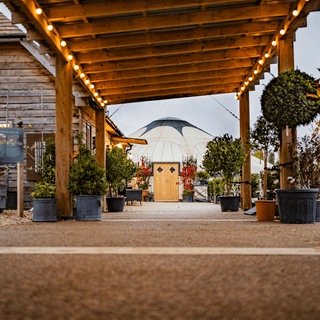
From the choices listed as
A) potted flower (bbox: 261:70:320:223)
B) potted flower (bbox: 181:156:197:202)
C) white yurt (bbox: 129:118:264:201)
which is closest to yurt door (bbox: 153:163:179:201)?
white yurt (bbox: 129:118:264:201)

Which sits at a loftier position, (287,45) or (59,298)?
(287,45)

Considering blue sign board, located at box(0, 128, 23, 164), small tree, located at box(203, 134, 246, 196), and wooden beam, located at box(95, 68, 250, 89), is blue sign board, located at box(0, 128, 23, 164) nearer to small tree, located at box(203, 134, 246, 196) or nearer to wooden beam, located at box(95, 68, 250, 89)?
wooden beam, located at box(95, 68, 250, 89)

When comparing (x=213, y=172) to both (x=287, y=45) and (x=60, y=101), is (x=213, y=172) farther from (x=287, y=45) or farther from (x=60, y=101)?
(x=60, y=101)

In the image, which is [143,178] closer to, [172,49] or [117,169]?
[117,169]

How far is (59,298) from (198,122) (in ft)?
155

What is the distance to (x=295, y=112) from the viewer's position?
431cm

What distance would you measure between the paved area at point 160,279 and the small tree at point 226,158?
4471mm

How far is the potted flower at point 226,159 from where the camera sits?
7238mm

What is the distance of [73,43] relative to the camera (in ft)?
18.0

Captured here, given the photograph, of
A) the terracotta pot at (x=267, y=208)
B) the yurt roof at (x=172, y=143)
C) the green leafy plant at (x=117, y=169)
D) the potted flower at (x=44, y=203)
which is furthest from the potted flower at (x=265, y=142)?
the yurt roof at (x=172, y=143)

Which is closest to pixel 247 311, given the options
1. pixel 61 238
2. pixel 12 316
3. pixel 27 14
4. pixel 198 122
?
pixel 12 316

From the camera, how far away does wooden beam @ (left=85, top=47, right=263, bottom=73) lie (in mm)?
6332

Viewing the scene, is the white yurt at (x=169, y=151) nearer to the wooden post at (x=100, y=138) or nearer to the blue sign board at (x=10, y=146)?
the wooden post at (x=100, y=138)

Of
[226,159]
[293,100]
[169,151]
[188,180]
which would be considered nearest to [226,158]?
[226,159]
